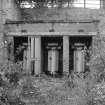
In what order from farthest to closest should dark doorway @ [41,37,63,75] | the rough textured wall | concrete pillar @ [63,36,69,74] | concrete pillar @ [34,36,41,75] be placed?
dark doorway @ [41,37,63,75] < the rough textured wall < concrete pillar @ [34,36,41,75] < concrete pillar @ [63,36,69,74]

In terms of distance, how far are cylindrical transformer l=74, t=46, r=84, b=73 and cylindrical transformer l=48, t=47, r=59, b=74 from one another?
1.28 meters

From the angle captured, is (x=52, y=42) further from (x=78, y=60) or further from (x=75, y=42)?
(x=78, y=60)

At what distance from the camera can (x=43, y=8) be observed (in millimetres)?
23594

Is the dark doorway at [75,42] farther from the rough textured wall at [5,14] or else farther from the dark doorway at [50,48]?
the rough textured wall at [5,14]

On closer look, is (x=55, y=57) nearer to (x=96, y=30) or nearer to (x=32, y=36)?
(x=32, y=36)

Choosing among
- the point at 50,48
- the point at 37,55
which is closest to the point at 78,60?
the point at 50,48

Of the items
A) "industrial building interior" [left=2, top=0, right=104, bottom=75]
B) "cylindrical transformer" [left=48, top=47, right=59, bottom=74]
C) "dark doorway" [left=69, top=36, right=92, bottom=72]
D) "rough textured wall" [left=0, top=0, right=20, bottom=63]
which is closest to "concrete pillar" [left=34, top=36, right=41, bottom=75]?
"industrial building interior" [left=2, top=0, right=104, bottom=75]

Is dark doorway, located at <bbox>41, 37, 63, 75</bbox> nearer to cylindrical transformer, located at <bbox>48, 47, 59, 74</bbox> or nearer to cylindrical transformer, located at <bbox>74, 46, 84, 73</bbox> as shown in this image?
cylindrical transformer, located at <bbox>48, 47, 59, 74</bbox>

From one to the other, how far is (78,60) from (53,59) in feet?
5.52

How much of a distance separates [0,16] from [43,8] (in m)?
5.84

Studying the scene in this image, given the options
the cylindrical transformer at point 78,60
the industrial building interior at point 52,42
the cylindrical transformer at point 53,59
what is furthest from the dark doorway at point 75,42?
the cylindrical transformer at point 53,59

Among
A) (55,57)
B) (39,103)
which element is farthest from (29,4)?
(39,103)

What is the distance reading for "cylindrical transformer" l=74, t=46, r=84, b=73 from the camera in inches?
711

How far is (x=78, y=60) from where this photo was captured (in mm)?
18312
